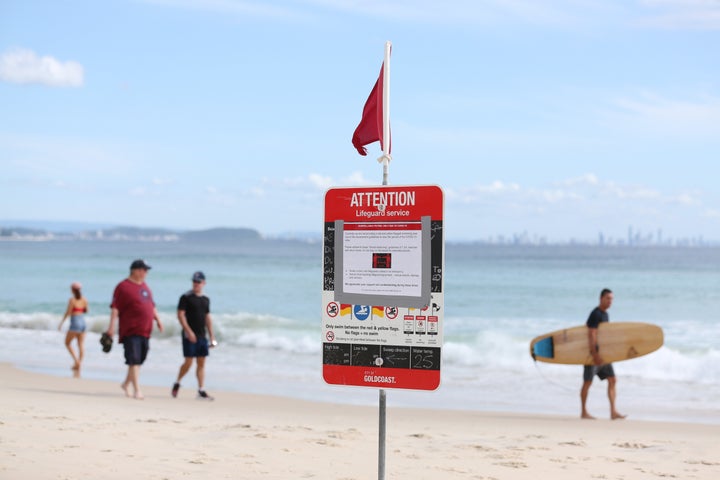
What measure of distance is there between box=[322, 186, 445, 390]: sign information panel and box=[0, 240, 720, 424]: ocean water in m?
2.94

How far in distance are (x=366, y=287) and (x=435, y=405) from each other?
25.7 feet

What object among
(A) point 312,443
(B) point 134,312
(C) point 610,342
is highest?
(B) point 134,312

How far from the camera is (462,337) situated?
23.4 meters

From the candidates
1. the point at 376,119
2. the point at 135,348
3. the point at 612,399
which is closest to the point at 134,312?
the point at 135,348

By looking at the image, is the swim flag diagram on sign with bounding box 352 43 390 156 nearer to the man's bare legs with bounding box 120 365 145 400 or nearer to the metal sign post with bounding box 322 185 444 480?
the metal sign post with bounding box 322 185 444 480

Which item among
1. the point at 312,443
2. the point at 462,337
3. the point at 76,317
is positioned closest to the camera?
the point at 312,443

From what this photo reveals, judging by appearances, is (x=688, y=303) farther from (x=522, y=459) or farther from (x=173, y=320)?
(x=522, y=459)

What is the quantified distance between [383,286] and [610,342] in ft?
27.4

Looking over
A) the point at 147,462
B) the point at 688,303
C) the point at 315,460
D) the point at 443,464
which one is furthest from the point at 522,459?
the point at 688,303

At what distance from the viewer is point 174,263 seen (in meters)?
73.1

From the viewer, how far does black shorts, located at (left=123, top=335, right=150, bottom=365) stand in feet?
36.4

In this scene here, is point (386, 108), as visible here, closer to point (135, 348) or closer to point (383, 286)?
point (383, 286)

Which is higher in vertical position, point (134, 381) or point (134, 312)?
point (134, 312)

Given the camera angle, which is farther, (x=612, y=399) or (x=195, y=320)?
(x=195, y=320)
